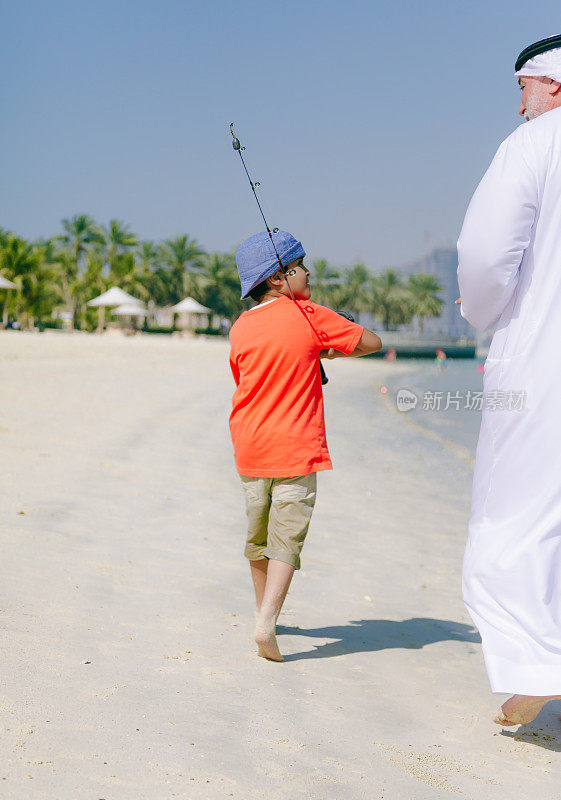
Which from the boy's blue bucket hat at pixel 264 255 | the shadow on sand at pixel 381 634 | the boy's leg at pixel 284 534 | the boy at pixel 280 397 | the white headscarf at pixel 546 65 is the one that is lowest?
the shadow on sand at pixel 381 634

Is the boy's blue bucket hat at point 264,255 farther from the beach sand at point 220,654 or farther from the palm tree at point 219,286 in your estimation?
the palm tree at point 219,286

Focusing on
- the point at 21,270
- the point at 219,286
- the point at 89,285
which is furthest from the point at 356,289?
the point at 21,270

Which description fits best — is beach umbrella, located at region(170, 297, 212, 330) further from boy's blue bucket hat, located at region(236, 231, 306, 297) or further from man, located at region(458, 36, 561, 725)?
man, located at region(458, 36, 561, 725)

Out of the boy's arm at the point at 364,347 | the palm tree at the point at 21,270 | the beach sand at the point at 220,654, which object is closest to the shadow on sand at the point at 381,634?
the beach sand at the point at 220,654

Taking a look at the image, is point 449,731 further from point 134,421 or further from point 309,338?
point 134,421

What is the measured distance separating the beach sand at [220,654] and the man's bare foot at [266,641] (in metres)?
0.04

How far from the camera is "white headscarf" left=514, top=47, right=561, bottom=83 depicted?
2.59 m

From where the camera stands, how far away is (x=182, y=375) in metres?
20.3

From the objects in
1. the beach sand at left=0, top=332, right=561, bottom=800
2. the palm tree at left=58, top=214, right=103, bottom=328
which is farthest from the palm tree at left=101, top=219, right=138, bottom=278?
the beach sand at left=0, top=332, right=561, bottom=800

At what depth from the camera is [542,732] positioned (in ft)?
9.02

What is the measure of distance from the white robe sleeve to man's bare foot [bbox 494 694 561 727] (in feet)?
3.73

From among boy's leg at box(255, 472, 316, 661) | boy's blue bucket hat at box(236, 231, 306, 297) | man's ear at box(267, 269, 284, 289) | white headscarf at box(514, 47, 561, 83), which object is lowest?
boy's leg at box(255, 472, 316, 661)

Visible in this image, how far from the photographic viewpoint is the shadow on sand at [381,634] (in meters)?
3.46

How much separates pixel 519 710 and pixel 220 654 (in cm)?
108
